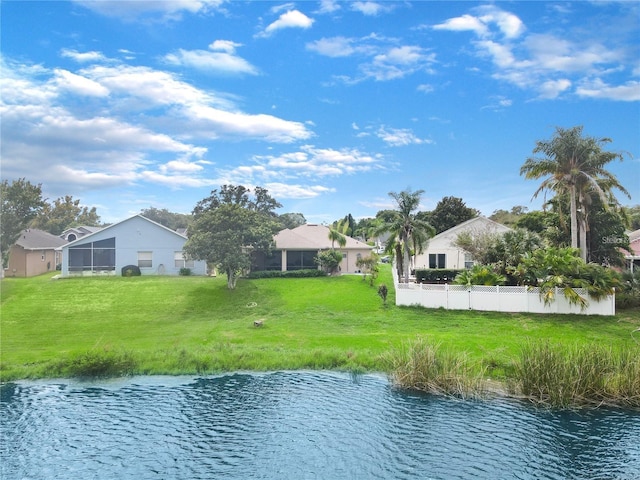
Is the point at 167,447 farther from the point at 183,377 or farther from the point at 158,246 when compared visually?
the point at 158,246

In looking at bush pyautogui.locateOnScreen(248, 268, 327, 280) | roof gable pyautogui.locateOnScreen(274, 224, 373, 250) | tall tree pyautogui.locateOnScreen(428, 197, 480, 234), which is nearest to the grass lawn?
bush pyautogui.locateOnScreen(248, 268, 327, 280)

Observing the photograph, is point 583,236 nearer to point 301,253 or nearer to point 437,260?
point 437,260

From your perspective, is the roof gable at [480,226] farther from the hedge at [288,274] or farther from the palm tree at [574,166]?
the hedge at [288,274]

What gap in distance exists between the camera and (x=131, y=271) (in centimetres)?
4209

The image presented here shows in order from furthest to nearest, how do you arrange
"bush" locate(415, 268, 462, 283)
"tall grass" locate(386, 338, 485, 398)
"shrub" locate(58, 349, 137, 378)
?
"bush" locate(415, 268, 462, 283), "shrub" locate(58, 349, 137, 378), "tall grass" locate(386, 338, 485, 398)

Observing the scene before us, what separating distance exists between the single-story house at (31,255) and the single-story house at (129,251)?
5.20m

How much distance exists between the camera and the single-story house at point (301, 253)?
44.0 metres

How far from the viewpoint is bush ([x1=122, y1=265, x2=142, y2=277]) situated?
41969 millimetres

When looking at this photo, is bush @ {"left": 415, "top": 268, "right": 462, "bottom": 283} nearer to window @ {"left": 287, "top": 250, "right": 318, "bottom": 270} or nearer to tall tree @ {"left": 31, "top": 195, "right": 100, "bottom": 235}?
window @ {"left": 287, "top": 250, "right": 318, "bottom": 270}

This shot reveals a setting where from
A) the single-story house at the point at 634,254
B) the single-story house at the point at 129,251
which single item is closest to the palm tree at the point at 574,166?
the single-story house at the point at 634,254

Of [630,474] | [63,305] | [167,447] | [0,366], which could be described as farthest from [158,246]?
[630,474]

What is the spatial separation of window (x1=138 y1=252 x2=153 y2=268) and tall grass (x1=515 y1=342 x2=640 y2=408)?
3547 cm

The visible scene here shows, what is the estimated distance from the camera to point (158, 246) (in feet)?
142

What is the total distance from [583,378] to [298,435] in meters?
9.82
